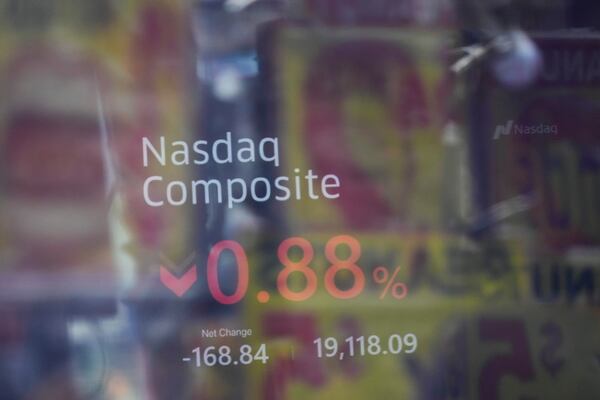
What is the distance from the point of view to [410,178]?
2.00 metres

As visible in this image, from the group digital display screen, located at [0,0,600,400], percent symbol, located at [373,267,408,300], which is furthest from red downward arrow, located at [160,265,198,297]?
percent symbol, located at [373,267,408,300]

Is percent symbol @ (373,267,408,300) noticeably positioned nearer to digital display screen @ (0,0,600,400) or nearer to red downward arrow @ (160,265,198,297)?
digital display screen @ (0,0,600,400)

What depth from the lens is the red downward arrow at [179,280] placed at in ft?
6.27

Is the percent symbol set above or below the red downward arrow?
below

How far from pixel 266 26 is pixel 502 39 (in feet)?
1.78

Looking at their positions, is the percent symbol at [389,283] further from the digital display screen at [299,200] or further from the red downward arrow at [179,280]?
the red downward arrow at [179,280]

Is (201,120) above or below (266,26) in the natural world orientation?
below

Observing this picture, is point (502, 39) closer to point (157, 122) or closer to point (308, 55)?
point (308, 55)

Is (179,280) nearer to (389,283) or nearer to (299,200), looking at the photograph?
(299,200)

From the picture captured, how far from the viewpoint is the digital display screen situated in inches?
74.5

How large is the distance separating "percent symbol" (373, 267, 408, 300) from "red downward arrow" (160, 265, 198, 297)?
0.40m

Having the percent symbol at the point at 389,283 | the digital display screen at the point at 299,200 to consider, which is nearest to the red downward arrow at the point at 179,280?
the digital display screen at the point at 299,200

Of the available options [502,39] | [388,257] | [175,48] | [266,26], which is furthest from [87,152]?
[502,39]

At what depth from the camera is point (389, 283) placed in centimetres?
198
